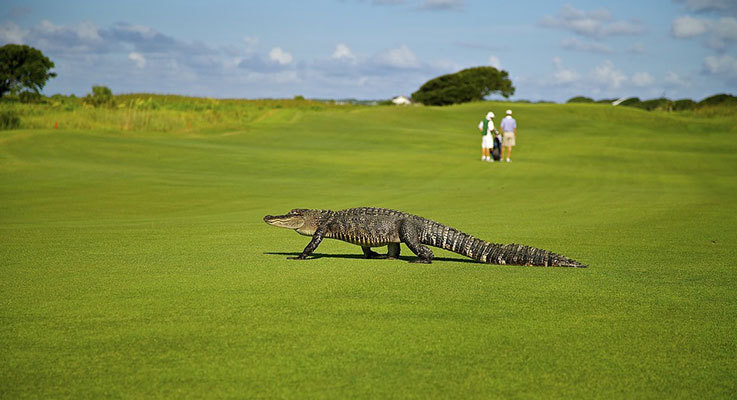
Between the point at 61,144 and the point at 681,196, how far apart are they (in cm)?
2389

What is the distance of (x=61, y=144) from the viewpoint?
102 ft

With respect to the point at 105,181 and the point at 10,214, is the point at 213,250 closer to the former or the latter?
the point at 10,214

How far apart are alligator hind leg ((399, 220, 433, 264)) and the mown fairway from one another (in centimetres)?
25

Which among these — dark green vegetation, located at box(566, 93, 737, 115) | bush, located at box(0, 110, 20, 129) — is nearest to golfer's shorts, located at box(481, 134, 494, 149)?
bush, located at box(0, 110, 20, 129)

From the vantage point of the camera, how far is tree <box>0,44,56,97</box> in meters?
81.8

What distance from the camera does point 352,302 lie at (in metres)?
6.75

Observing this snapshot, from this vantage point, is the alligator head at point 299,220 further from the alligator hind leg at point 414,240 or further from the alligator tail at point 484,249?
the alligator tail at point 484,249

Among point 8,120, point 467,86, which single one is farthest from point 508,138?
point 467,86

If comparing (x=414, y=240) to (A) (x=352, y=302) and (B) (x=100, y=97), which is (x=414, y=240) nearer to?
(A) (x=352, y=302)

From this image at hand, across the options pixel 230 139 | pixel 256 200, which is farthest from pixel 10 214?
pixel 230 139

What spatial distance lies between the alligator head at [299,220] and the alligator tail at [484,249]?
1.49 m

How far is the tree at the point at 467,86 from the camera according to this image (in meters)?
122

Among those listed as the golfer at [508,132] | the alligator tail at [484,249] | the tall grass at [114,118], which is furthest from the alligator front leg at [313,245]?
the tall grass at [114,118]

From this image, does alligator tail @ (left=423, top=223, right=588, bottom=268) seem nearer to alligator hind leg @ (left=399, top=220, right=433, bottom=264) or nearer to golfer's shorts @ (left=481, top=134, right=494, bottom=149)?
alligator hind leg @ (left=399, top=220, right=433, bottom=264)
